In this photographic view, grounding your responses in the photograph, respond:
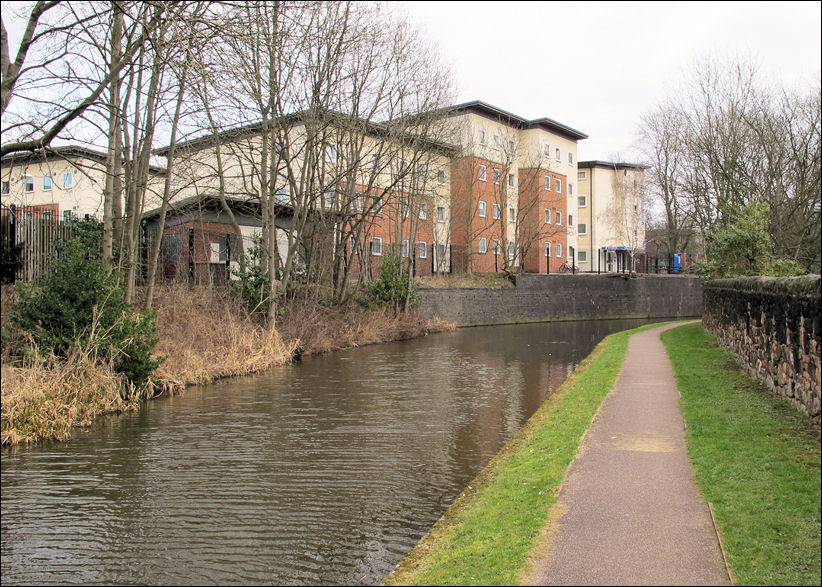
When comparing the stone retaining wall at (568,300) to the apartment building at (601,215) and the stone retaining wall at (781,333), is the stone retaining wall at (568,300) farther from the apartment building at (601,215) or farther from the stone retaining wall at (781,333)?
the stone retaining wall at (781,333)

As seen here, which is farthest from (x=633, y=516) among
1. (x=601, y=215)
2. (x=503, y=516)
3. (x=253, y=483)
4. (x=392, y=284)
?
(x=601, y=215)

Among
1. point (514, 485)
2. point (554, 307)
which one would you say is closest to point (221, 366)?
point (514, 485)

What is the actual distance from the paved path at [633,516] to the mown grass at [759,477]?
0.16 m

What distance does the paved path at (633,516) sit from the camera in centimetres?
486

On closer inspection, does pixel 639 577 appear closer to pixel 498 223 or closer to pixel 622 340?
pixel 622 340

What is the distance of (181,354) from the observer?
685 inches

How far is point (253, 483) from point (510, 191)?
4892cm

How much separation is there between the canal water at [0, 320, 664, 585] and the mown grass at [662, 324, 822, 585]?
108 inches

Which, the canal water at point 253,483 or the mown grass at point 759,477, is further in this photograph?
the canal water at point 253,483

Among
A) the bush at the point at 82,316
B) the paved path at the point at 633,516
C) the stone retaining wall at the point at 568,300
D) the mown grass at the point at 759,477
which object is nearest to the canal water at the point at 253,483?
the bush at the point at 82,316

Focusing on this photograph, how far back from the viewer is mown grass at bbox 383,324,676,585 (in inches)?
207

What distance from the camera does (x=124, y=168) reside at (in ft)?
61.5

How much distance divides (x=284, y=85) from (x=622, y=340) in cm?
1514

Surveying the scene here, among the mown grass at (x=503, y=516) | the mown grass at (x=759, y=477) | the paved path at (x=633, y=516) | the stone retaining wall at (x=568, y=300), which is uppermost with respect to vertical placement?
the stone retaining wall at (x=568, y=300)
